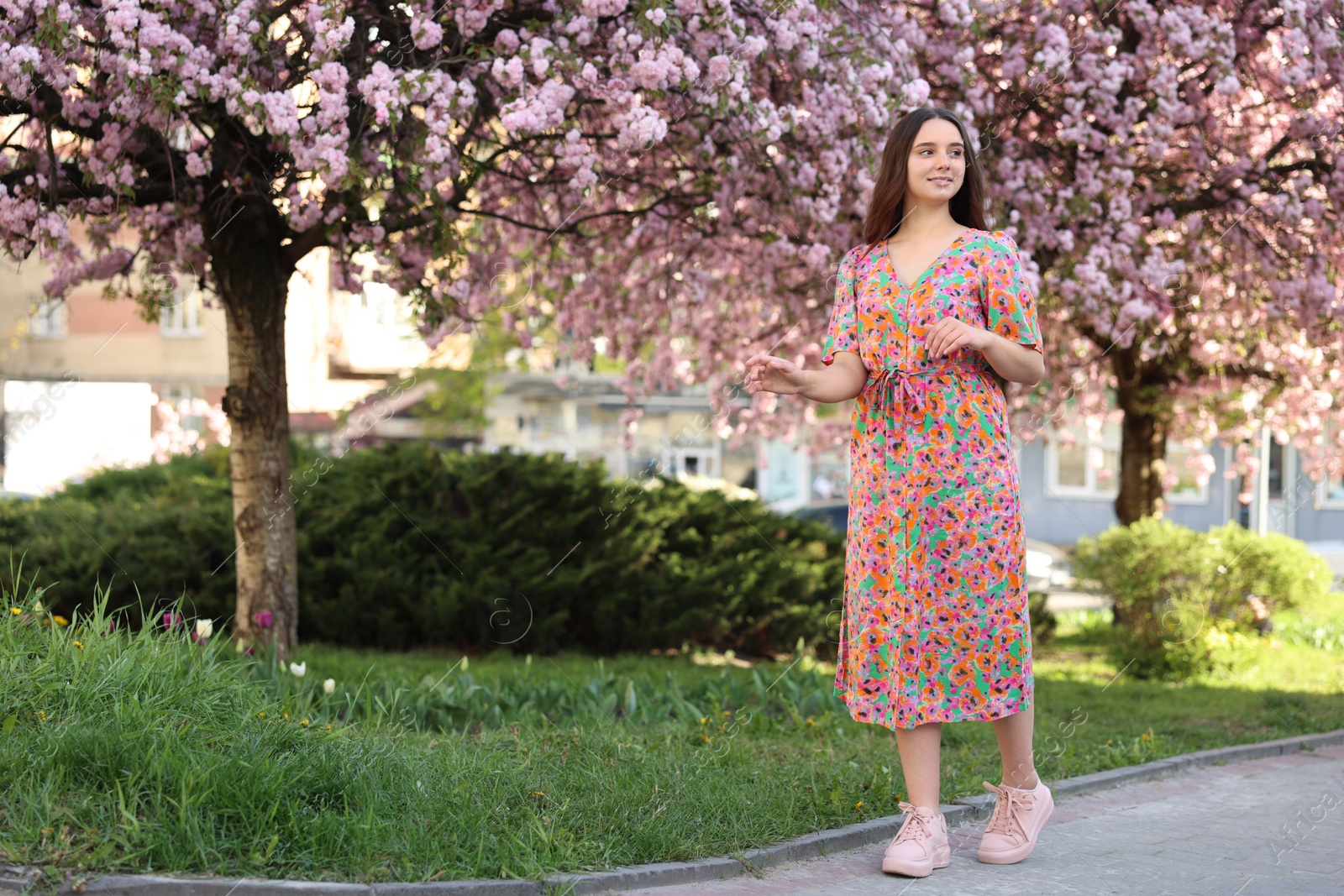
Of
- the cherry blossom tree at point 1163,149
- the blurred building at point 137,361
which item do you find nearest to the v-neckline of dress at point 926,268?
the cherry blossom tree at point 1163,149

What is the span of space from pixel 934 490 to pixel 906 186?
3.20ft

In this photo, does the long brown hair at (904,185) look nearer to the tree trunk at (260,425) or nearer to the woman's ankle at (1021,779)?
the woman's ankle at (1021,779)

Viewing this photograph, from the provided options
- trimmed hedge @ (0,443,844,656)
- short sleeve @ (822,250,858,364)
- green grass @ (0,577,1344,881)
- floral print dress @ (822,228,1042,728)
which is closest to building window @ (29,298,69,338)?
trimmed hedge @ (0,443,844,656)

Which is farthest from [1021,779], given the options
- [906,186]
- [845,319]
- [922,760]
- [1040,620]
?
[1040,620]

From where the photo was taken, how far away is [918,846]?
12.6 ft

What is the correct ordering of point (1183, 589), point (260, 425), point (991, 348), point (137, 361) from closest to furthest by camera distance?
1. point (991, 348)
2. point (260, 425)
3. point (1183, 589)
4. point (137, 361)

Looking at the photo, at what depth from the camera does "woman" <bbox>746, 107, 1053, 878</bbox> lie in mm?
3816

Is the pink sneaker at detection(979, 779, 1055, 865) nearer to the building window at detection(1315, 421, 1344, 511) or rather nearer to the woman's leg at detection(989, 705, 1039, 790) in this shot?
the woman's leg at detection(989, 705, 1039, 790)

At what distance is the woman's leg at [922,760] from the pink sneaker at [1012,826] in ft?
0.78

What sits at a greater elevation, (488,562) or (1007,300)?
(1007,300)

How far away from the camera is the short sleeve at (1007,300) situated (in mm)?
3852

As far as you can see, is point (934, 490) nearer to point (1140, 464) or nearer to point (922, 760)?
point (922, 760)

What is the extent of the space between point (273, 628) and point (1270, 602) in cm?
748

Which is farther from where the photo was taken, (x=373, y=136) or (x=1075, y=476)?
(x=1075, y=476)
